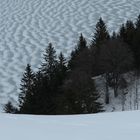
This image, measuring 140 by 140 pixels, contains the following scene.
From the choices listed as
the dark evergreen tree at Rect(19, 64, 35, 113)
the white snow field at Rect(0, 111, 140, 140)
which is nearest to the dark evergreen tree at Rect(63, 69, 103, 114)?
the dark evergreen tree at Rect(19, 64, 35, 113)

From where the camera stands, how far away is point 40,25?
54.1 meters

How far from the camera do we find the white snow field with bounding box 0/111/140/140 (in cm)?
439

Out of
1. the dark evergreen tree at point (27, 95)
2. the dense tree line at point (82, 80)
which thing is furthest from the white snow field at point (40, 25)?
the dense tree line at point (82, 80)

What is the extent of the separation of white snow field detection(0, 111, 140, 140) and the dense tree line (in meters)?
15.9

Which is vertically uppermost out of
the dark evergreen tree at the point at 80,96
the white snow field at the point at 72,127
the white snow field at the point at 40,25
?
the white snow field at the point at 40,25

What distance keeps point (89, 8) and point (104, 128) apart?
5694 centimetres

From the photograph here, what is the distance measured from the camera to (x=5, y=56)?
4178 centimetres

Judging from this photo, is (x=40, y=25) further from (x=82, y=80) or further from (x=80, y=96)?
(x=80, y=96)

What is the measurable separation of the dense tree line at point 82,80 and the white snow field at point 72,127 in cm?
1587

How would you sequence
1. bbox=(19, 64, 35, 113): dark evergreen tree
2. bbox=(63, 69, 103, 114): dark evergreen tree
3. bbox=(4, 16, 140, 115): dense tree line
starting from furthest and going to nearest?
bbox=(19, 64, 35, 113): dark evergreen tree < bbox=(4, 16, 140, 115): dense tree line < bbox=(63, 69, 103, 114): dark evergreen tree

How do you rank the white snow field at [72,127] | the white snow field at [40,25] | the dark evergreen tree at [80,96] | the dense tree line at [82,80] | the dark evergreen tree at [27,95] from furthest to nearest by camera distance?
the white snow field at [40,25]
the dark evergreen tree at [27,95]
the dense tree line at [82,80]
the dark evergreen tree at [80,96]
the white snow field at [72,127]

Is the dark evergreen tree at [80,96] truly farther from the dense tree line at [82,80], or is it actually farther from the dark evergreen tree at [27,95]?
the dark evergreen tree at [27,95]

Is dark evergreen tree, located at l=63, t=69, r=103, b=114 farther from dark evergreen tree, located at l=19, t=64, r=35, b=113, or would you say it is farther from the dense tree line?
dark evergreen tree, located at l=19, t=64, r=35, b=113

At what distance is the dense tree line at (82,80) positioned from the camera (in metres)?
22.2
